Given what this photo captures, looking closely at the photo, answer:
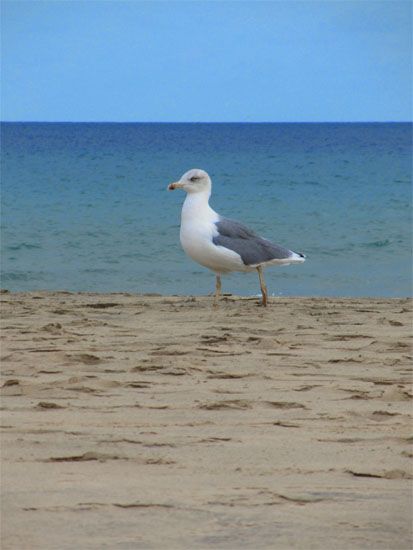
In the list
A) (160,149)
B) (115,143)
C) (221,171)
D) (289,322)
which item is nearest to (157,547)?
(289,322)

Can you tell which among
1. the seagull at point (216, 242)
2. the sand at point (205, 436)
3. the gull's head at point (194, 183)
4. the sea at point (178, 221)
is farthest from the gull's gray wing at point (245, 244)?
the sea at point (178, 221)

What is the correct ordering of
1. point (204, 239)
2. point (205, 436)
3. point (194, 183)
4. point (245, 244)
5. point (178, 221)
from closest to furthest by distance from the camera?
point (205, 436)
point (204, 239)
point (245, 244)
point (194, 183)
point (178, 221)

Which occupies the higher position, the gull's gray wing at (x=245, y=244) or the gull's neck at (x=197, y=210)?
the gull's neck at (x=197, y=210)

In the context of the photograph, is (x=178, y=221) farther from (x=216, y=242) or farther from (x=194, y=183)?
(x=216, y=242)

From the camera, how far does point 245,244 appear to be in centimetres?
877

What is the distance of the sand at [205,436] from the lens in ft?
11.5

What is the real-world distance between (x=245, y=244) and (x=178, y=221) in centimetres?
1219

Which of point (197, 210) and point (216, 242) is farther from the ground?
point (197, 210)

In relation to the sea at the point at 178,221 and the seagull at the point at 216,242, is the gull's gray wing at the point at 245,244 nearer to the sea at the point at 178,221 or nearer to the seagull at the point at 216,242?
the seagull at the point at 216,242

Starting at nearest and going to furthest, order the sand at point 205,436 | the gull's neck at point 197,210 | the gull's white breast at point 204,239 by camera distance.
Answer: the sand at point 205,436
the gull's white breast at point 204,239
the gull's neck at point 197,210

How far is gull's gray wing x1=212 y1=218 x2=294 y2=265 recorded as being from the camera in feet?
28.5

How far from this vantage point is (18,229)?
19141 millimetres

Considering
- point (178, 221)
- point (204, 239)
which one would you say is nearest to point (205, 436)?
point (204, 239)

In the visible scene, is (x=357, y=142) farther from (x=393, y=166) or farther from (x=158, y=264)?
(x=158, y=264)
